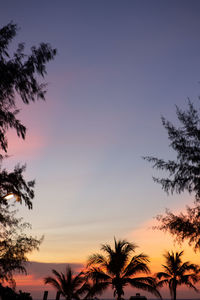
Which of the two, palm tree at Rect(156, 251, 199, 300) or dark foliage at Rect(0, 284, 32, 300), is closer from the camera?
dark foliage at Rect(0, 284, 32, 300)

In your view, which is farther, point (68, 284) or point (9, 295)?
point (68, 284)

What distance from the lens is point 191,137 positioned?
55.8 feet

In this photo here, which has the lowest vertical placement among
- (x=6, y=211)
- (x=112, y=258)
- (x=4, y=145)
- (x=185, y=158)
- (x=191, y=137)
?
(x=112, y=258)

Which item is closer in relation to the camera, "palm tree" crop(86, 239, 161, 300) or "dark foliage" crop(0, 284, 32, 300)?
"dark foliage" crop(0, 284, 32, 300)

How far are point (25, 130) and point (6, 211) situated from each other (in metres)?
7.23

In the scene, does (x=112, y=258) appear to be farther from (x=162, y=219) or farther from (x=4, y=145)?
(x=4, y=145)

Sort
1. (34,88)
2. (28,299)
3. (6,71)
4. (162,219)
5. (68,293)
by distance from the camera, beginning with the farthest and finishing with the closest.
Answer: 1. (68,293)
2. (162,219)
3. (28,299)
4. (34,88)
5. (6,71)

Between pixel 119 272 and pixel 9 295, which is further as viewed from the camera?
pixel 119 272

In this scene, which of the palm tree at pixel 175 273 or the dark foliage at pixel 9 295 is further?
the palm tree at pixel 175 273

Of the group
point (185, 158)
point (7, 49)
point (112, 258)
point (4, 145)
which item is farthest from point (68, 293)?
point (7, 49)

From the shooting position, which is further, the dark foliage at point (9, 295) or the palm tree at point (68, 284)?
the palm tree at point (68, 284)

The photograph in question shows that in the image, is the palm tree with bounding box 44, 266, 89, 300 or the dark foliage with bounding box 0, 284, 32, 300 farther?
the palm tree with bounding box 44, 266, 89, 300

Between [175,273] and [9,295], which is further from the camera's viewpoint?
[175,273]

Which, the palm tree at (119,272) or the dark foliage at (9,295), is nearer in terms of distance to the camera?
the dark foliage at (9,295)
